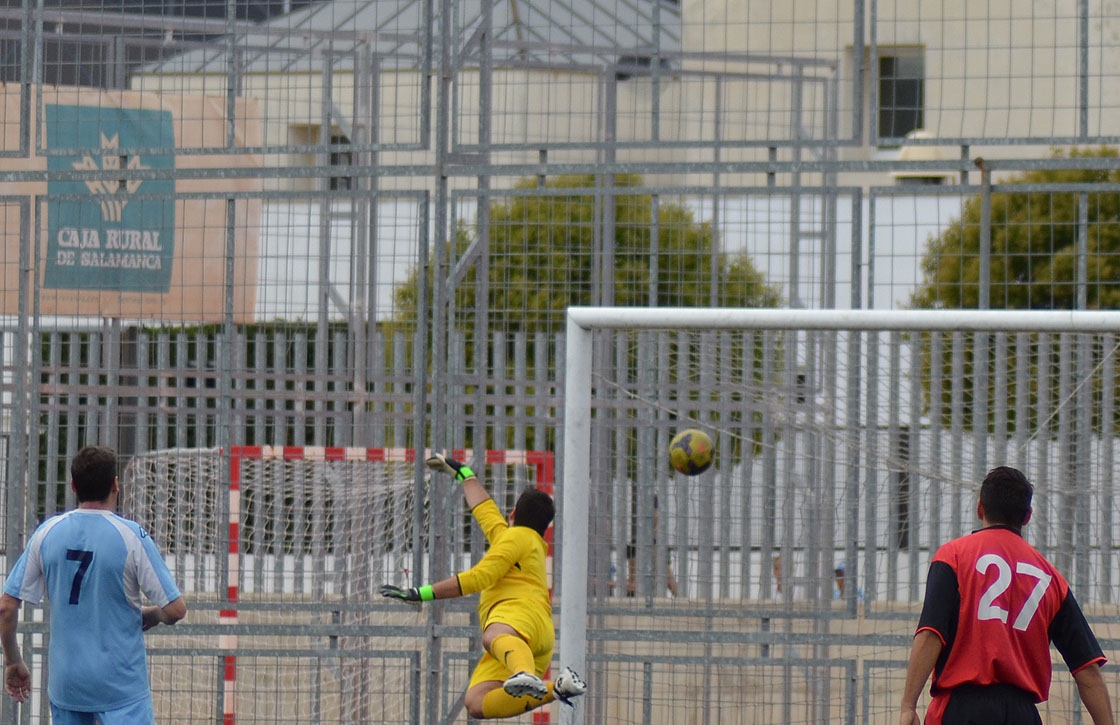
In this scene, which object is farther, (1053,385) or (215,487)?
(215,487)

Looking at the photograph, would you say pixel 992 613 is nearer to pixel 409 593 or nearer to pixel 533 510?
pixel 533 510

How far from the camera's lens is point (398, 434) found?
8.60m

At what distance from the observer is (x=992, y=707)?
481cm

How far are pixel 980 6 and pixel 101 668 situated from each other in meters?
15.5

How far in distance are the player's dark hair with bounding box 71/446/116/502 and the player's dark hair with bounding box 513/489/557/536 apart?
2.03 metres

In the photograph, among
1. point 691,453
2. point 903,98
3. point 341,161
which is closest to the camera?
point 691,453

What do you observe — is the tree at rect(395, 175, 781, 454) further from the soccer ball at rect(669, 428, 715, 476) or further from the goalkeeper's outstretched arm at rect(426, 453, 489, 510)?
the goalkeeper's outstretched arm at rect(426, 453, 489, 510)

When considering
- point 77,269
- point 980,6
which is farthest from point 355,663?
Answer: point 980,6

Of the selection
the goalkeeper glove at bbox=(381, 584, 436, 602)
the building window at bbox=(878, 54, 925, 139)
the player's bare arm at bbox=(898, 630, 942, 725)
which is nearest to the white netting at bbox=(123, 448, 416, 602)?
the goalkeeper glove at bbox=(381, 584, 436, 602)

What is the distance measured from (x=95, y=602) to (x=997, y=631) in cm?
381

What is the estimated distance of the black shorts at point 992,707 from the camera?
480cm

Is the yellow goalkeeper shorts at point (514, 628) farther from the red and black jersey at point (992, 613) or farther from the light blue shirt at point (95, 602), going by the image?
the red and black jersey at point (992, 613)

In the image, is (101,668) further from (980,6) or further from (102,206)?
(980,6)

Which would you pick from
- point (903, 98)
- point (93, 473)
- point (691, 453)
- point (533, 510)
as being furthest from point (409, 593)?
point (903, 98)
